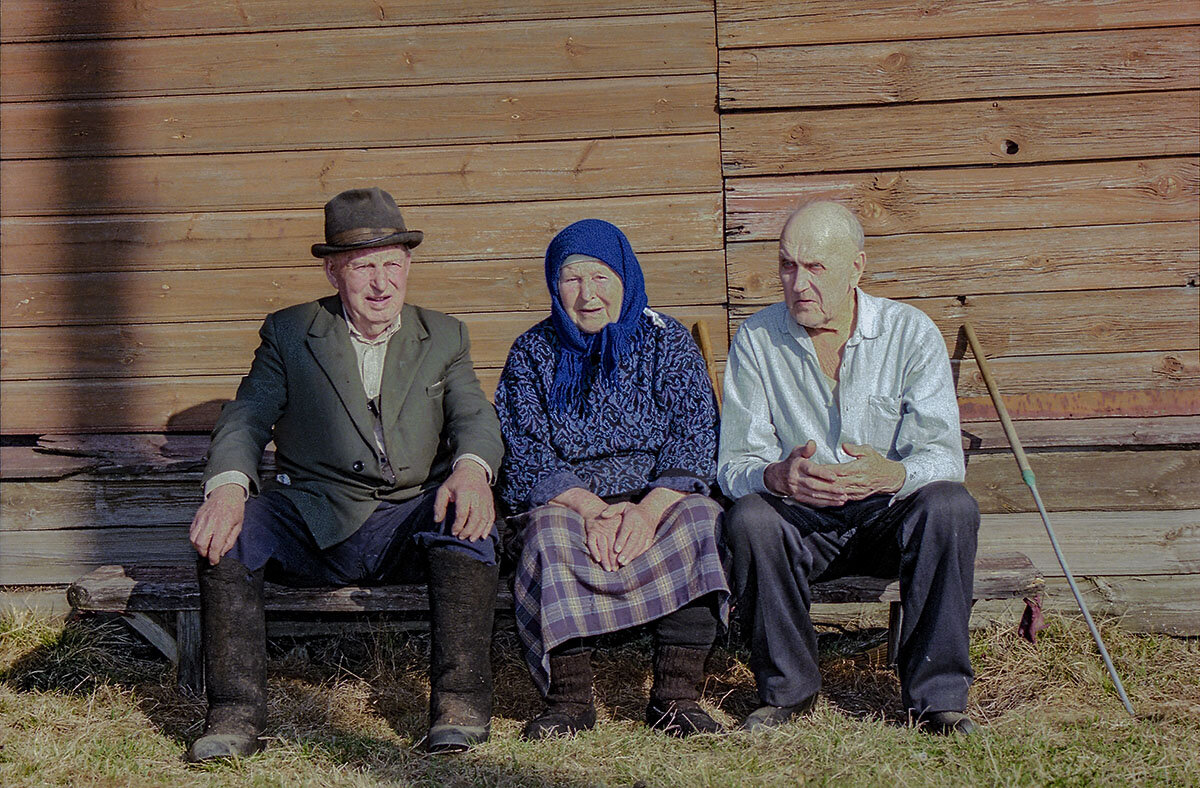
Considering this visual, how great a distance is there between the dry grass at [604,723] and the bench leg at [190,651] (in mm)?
55

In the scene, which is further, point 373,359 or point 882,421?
point 373,359

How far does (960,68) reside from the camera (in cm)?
404

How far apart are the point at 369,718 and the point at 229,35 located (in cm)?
263

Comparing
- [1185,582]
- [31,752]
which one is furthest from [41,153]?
[1185,582]

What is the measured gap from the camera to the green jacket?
335cm

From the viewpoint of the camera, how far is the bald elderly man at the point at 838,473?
2.98 meters

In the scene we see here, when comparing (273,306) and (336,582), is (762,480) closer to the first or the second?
(336,582)

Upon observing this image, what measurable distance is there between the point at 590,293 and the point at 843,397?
0.85 meters

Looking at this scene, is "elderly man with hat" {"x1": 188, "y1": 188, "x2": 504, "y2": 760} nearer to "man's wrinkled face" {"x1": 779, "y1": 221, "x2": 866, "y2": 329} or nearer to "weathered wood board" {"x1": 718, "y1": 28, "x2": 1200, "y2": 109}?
"man's wrinkled face" {"x1": 779, "y1": 221, "x2": 866, "y2": 329}

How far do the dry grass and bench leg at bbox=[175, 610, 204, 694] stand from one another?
0.18 feet

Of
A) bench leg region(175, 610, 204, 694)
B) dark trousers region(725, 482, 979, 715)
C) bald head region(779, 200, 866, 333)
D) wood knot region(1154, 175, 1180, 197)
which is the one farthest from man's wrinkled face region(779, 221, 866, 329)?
bench leg region(175, 610, 204, 694)

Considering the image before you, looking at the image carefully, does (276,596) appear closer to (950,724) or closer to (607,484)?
(607,484)

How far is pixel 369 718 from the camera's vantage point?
3375 millimetres

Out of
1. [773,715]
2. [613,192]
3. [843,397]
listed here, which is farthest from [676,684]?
[613,192]
